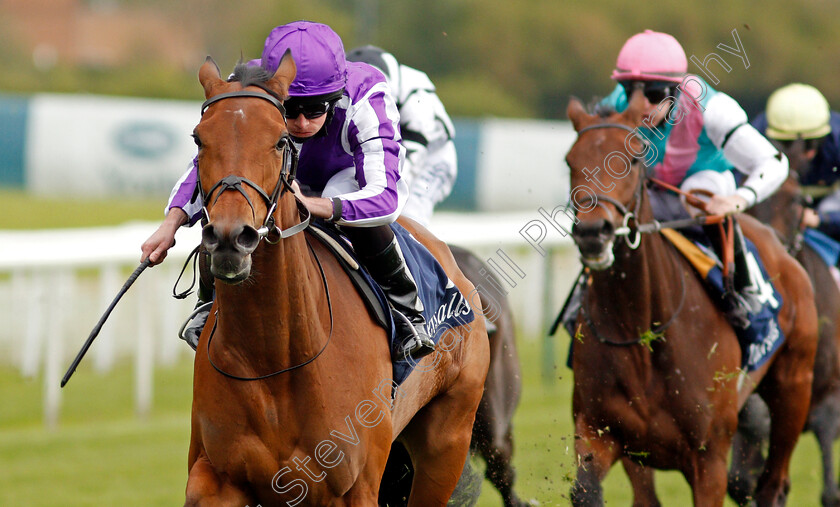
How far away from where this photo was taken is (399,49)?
3428 centimetres

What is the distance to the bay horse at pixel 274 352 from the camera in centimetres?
275

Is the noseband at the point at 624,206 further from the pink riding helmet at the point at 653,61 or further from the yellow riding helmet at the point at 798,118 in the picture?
the yellow riding helmet at the point at 798,118

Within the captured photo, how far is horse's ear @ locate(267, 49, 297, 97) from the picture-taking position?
296cm

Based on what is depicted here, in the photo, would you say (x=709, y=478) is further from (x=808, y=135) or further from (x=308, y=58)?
(x=808, y=135)

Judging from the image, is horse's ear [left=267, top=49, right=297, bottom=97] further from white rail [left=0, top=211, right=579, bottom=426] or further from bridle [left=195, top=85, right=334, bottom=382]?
white rail [left=0, top=211, right=579, bottom=426]

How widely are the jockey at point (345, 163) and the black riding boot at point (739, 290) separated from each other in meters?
1.80

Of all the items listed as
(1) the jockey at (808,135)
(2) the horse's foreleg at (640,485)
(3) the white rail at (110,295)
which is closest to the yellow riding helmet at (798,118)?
(1) the jockey at (808,135)

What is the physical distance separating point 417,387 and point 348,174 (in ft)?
2.41

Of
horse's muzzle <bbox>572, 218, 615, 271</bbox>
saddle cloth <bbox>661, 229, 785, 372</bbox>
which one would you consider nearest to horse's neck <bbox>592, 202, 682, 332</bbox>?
saddle cloth <bbox>661, 229, 785, 372</bbox>

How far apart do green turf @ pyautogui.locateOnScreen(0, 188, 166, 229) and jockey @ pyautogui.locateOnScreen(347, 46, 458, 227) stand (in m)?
13.9

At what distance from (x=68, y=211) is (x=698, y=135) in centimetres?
1833

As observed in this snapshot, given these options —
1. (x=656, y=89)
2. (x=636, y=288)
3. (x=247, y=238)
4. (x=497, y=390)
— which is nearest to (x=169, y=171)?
(x=497, y=390)

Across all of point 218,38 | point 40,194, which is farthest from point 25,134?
point 218,38

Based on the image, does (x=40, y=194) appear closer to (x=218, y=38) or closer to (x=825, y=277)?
(x=825, y=277)
